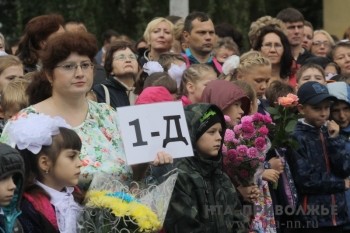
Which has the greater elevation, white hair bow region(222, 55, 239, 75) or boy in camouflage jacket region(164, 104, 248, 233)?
white hair bow region(222, 55, 239, 75)

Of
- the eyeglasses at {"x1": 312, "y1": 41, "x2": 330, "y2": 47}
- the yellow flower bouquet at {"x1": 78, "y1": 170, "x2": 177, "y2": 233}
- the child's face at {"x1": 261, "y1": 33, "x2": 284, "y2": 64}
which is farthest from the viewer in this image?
the eyeglasses at {"x1": 312, "y1": 41, "x2": 330, "y2": 47}

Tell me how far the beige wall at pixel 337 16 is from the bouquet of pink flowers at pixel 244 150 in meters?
13.8

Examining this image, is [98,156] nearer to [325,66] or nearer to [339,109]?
[339,109]

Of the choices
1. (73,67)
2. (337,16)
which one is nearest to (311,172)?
(73,67)

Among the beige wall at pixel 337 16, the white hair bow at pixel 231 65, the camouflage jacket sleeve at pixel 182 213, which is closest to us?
the camouflage jacket sleeve at pixel 182 213

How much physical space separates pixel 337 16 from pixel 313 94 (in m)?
12.9

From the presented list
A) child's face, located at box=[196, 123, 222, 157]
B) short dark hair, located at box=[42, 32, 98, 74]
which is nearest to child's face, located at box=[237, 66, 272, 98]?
child's face, located at box=[196, 123, 222, 157]

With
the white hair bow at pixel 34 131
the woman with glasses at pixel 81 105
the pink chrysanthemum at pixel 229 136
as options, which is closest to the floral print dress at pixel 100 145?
the woman with glasses at pixel 81 105

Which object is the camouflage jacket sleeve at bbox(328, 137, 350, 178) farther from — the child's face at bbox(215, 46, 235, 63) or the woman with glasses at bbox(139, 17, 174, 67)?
the child's face at bbox(215, 46, 235, 63)

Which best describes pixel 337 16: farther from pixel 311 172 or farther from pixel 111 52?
pixel 311 172

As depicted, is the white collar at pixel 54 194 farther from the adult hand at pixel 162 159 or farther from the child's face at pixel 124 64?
the child's face at pixel 124 64

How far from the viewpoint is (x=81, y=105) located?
7.63 meters

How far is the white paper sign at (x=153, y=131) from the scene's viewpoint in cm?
730

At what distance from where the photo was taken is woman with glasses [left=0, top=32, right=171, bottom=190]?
293 inches
